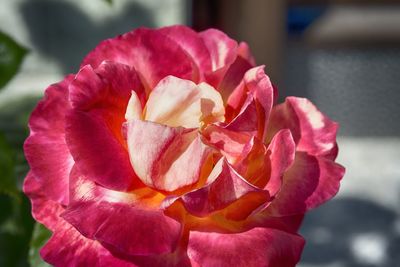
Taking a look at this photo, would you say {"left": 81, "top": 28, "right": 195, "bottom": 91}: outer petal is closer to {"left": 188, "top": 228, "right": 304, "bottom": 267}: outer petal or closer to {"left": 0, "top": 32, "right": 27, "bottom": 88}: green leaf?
{"left": 188, "top": 228, "right": 304, "bottom": 267}: outer petal

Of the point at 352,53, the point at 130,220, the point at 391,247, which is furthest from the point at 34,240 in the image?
the point at 352,53

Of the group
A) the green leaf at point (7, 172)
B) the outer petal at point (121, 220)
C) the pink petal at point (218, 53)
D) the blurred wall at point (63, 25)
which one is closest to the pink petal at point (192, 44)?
the pink petal at point (218, 53)

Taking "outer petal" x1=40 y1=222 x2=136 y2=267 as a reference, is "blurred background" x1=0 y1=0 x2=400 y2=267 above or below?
below

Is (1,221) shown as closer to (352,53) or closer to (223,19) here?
(223,19)

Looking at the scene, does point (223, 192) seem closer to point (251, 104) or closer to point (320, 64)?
point (251, 104)

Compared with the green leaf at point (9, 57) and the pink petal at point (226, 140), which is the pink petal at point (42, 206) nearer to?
the pink petal at point (226, 140)

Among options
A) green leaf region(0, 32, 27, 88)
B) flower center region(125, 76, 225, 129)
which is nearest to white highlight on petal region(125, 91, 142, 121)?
flower center region(125, 76, 225, 129)
